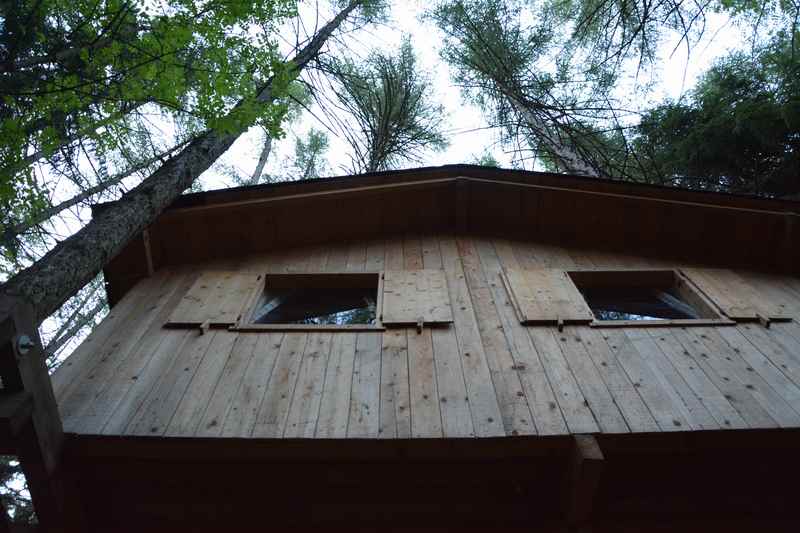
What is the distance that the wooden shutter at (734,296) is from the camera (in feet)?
12.8

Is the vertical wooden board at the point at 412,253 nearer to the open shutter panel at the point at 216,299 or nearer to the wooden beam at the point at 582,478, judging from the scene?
the open shutter panel at the point at 216,299

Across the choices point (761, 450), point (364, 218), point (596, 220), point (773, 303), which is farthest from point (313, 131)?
point (761, 450)

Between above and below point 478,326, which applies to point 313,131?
above

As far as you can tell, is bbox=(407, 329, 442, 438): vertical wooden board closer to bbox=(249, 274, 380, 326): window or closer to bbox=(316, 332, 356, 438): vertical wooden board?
bbox=(316, 332, 356, 438): vertical wooden board

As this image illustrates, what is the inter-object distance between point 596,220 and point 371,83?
5999 mm

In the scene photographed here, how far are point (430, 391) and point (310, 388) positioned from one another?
76cm

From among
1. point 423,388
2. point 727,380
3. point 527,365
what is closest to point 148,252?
point 423,388

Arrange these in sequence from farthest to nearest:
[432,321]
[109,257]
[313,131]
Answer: [313,131], [432,321], [109,257]

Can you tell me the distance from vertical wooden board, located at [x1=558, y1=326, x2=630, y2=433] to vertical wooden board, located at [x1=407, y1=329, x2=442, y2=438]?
929mm

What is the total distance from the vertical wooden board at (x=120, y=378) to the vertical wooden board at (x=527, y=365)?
8.28 ft

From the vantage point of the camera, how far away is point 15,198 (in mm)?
3436

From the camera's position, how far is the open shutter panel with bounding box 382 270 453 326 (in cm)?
375

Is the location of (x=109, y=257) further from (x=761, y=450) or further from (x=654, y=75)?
(x=654, y=75)

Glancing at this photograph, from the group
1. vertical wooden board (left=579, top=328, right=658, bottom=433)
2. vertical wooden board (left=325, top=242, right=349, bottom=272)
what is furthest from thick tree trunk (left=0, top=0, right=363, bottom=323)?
vertical wooden board (left=579, top=328, right=658, bottom=433)
